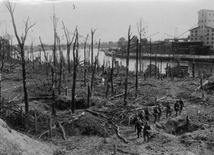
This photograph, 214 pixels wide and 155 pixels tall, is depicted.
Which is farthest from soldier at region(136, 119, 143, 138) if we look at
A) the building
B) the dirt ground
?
the building

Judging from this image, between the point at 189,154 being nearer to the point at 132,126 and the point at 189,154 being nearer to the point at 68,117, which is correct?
the point at 132,126

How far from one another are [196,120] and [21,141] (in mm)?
11270

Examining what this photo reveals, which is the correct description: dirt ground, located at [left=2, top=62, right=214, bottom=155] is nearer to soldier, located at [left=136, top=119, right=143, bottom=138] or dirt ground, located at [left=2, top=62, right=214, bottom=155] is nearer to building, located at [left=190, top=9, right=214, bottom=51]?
soldier, located at [left=136, top=119, right=143, bottom=138]

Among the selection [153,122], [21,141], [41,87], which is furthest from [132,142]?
[41,87]

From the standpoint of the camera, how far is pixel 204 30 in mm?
86875

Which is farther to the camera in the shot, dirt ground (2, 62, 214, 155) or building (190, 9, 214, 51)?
building (190, 9, 214, 51)

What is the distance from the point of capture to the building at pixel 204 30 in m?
84.7

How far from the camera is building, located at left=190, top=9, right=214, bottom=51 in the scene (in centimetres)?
8469

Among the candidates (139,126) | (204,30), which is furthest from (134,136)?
(204,30)

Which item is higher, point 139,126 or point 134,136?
point 139,126

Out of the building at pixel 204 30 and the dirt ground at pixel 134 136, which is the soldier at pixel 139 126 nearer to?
the dirt ground at pixel 134 136

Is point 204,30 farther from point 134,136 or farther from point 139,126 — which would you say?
point 139,126

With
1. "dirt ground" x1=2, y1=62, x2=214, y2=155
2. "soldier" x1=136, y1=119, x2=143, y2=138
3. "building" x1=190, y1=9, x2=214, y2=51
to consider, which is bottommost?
"dirt ground" x1=2, y1=62, x2=214, y2=155

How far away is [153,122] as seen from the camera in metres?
16.9
